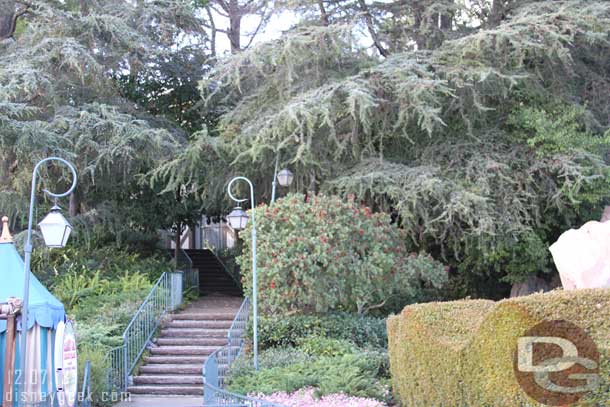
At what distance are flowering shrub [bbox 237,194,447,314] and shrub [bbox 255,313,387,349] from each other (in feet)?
0.98

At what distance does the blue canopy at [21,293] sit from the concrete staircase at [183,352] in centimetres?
335

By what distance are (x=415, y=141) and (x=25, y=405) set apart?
11444mm

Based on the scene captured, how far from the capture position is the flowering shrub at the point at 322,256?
15.3 meters

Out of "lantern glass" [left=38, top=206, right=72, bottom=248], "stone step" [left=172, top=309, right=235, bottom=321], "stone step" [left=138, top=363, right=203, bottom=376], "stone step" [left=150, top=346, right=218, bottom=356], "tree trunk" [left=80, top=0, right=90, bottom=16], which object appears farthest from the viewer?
"tree trunk" [left=80, top=0, right=90, bottom=16]

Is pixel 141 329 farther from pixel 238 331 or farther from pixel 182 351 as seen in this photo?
pixel 238 331

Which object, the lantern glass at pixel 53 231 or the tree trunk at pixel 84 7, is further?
the tree trunk at pixel 84 7

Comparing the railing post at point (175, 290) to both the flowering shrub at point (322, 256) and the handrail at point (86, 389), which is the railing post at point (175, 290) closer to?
the flowering shrub at point (322, 256)

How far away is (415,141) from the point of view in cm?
1883

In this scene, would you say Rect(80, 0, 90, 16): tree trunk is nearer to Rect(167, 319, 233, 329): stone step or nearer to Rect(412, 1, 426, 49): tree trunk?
Rect(412, 1, 426, 49): tree trunk

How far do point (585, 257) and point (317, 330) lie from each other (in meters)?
6.41

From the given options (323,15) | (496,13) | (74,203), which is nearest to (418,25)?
(496,13)

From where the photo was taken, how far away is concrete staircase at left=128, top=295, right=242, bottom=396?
15.0m

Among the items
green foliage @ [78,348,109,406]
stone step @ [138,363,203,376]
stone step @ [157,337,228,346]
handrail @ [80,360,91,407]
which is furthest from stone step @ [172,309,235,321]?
handrail @ [80,360,91,407]

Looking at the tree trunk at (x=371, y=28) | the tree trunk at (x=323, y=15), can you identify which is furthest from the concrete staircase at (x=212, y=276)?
the tree trunk at (x=323, y=15)
